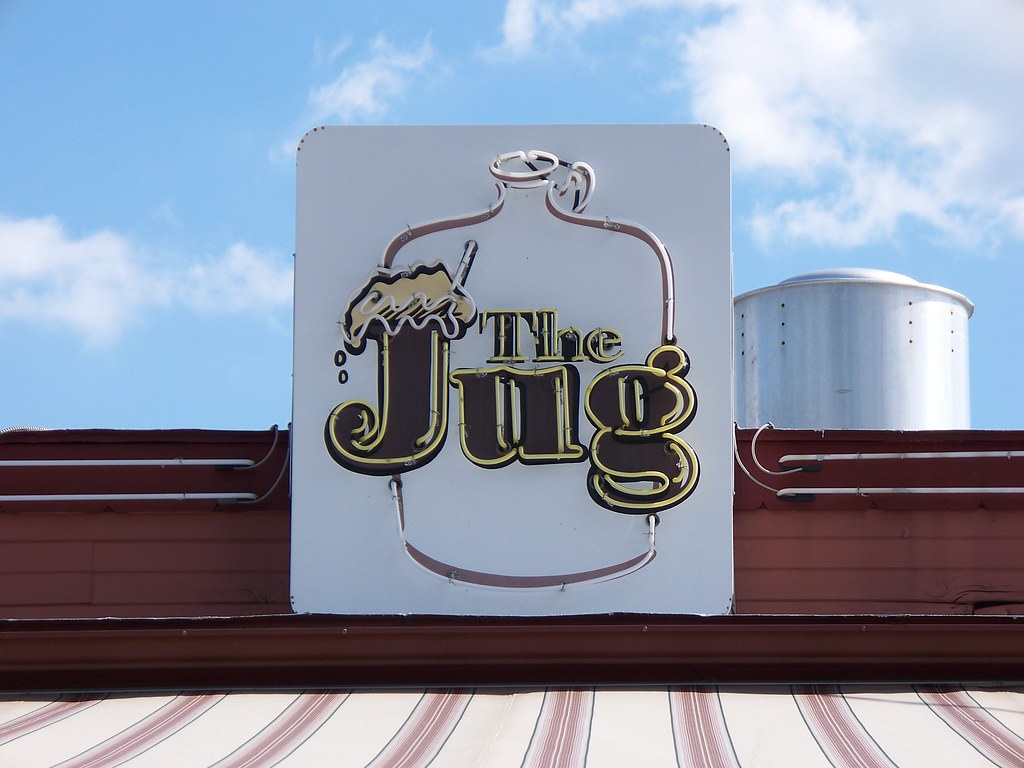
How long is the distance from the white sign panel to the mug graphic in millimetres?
14

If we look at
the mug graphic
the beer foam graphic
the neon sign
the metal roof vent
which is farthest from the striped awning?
the metal roof vent

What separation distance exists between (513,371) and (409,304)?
2.76ft

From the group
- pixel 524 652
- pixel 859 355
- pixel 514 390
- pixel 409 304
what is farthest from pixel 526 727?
pixel 859 355

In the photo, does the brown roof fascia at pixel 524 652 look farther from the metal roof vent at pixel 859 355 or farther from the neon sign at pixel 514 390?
the metal roof vent at pixel 859 355

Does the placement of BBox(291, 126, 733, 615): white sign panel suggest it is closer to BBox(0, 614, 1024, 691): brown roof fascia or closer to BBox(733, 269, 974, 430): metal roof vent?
BBox(0, 614, 1024, 691): brown roof fascia

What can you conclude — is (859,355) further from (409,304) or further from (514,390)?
(409,304)

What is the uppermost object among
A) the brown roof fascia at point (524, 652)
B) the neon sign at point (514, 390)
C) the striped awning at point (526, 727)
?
the neon sign at point (514, 390)

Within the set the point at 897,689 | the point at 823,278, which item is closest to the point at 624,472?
the point at 897,689

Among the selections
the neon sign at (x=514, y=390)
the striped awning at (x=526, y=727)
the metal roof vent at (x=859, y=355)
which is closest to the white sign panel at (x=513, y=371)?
the neon sign at (x=514, y=390)

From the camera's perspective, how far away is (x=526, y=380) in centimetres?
868

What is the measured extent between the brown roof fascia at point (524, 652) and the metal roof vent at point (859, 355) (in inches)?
150

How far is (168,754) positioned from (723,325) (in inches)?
177

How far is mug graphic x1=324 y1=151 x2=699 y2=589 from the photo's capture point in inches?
335

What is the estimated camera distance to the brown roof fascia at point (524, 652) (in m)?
6.88
